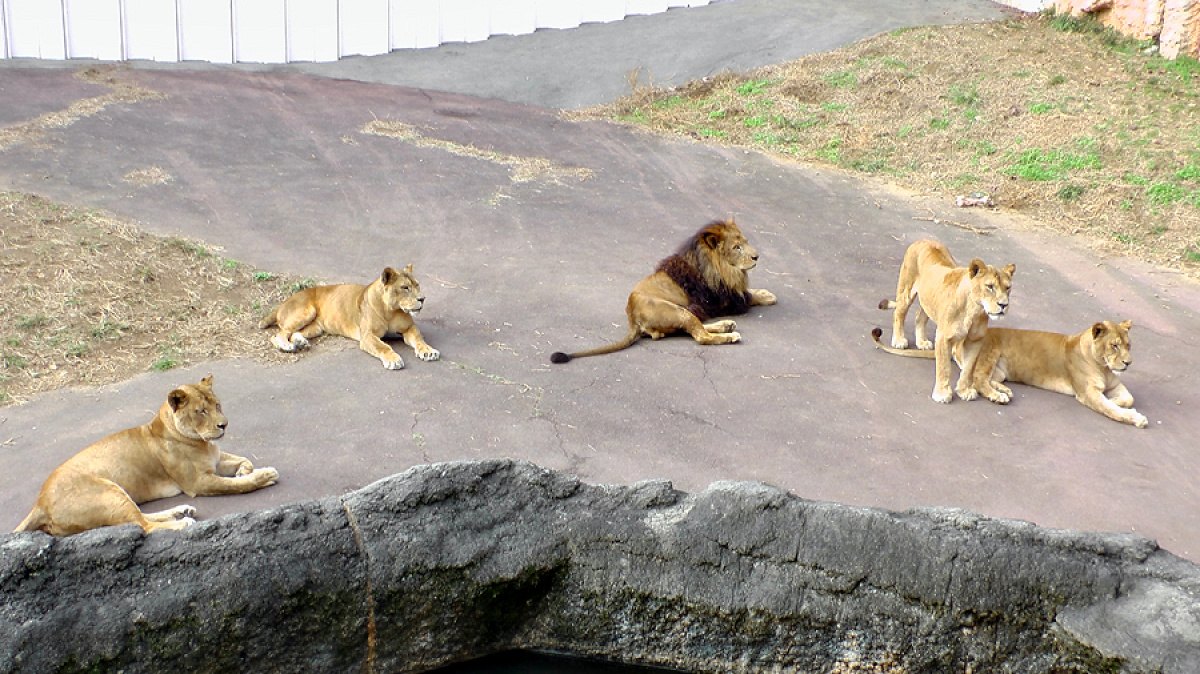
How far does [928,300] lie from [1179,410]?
2122mm

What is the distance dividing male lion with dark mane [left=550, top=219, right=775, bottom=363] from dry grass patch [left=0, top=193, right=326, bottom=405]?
10.6 ft

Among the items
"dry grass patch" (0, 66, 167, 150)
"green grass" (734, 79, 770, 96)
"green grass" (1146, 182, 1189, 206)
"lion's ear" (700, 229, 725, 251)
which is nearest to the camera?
"lion's ear" (700, 229, 725, 251)

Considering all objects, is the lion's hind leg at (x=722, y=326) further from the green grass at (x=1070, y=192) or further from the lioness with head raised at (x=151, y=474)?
the green grass at (x=1070, y=192)

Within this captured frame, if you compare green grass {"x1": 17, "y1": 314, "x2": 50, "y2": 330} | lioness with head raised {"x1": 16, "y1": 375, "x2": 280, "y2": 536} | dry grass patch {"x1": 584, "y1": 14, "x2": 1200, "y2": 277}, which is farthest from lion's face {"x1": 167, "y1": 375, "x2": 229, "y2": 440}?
dry grass patch {"x1": 584, "y1": 14, "x2": 1200, "y2": 277}

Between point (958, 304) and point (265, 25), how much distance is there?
13883 mm

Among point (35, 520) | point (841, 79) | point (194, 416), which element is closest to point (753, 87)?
point (841, 79)

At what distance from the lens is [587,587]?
533 centimetres

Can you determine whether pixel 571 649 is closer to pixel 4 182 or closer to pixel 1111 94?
pixel 4 182

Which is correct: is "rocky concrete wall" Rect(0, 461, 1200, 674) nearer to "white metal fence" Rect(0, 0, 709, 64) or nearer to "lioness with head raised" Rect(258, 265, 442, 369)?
"lioness with head raised" Rect(258, 265, 442, 369)

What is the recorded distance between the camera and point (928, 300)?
861 cm

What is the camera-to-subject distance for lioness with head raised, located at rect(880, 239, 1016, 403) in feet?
25.5

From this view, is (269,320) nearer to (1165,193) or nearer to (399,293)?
(399,293)

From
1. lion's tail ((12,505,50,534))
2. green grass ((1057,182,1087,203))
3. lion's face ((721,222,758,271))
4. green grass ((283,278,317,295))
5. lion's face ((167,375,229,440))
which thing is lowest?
lion's tail ((12,505,50,534))

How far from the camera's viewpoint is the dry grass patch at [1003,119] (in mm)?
12828
